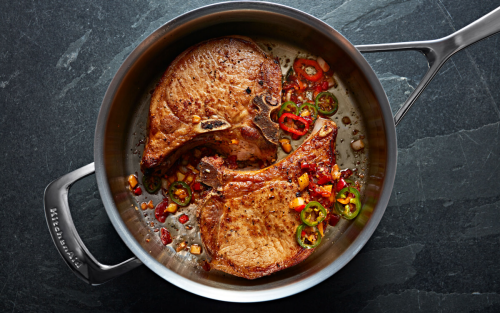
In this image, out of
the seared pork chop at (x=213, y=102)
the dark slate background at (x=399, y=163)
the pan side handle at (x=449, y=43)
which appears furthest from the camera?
the dark slate background at (x=399, y=163)

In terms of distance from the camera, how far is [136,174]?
3.12 m

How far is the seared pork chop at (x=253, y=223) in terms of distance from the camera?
2.70m

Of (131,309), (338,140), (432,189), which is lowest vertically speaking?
(131,309)

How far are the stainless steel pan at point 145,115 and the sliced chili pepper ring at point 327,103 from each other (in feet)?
0.65

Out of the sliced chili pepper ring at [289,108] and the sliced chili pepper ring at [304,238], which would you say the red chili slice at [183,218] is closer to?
the sliced chili pepper ring at [304,238]

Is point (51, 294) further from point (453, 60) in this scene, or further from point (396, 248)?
point (453, 60)

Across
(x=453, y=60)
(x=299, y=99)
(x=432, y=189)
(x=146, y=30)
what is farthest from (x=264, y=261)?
(x=453, y=60)

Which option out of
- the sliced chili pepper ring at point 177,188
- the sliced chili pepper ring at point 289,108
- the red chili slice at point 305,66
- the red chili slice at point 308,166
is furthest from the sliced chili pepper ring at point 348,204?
the sliced chili pepper ring at point 177,188

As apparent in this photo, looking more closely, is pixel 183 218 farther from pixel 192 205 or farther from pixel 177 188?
pixel 177 188

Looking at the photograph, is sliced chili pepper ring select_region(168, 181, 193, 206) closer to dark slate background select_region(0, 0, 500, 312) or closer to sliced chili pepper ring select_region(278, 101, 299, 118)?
dark slate background select_region(0, 0, 500, 312)

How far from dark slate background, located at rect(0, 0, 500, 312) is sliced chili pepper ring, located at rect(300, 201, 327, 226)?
0.69 m

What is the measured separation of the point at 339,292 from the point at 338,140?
4.56ft

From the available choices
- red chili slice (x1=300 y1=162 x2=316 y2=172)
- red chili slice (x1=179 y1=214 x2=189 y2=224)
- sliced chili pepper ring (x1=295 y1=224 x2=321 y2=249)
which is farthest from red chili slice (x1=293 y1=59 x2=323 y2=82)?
red chili slice (x1=179 y1=214 x2=189 y2=224)

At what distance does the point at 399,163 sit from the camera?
3104mm
